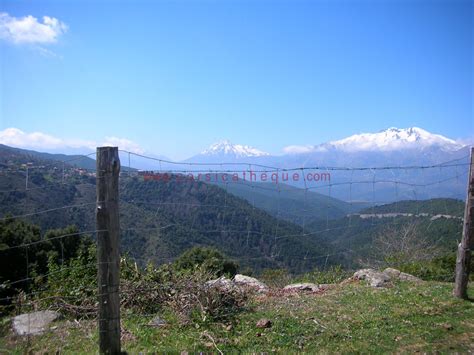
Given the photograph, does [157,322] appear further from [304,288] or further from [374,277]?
[374,277]

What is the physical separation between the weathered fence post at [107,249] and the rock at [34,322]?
1.47 m

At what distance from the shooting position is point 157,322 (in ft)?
16.0

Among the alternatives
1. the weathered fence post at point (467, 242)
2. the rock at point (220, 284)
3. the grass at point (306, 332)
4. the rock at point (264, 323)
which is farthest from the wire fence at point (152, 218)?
the rock at point (264, 323)

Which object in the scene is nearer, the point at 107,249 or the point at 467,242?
the point at 107,249

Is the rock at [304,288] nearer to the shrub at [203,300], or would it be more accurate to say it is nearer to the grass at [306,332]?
the grass at [306,332]

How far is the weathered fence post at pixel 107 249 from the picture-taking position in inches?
146

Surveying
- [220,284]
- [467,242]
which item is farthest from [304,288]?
[467,242]

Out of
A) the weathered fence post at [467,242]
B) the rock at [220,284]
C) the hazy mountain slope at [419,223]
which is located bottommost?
the hazy mountain slope at [419,223]

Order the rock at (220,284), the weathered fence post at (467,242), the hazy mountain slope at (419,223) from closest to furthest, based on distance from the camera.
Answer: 1. the rock at (220,284)
2. the weathered fence post at (467,242)
3. the hazy mountain slope at (419,223)

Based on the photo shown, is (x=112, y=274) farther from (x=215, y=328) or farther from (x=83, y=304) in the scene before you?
(x=83, y=304)

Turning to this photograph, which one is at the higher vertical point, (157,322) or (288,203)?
(157,322)

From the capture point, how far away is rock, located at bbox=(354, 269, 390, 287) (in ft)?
24.0

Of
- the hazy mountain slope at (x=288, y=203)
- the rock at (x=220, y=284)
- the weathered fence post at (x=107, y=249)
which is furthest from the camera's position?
the hazy mountain slope at (x=288, y=203)

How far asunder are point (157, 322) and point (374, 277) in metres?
4.93
